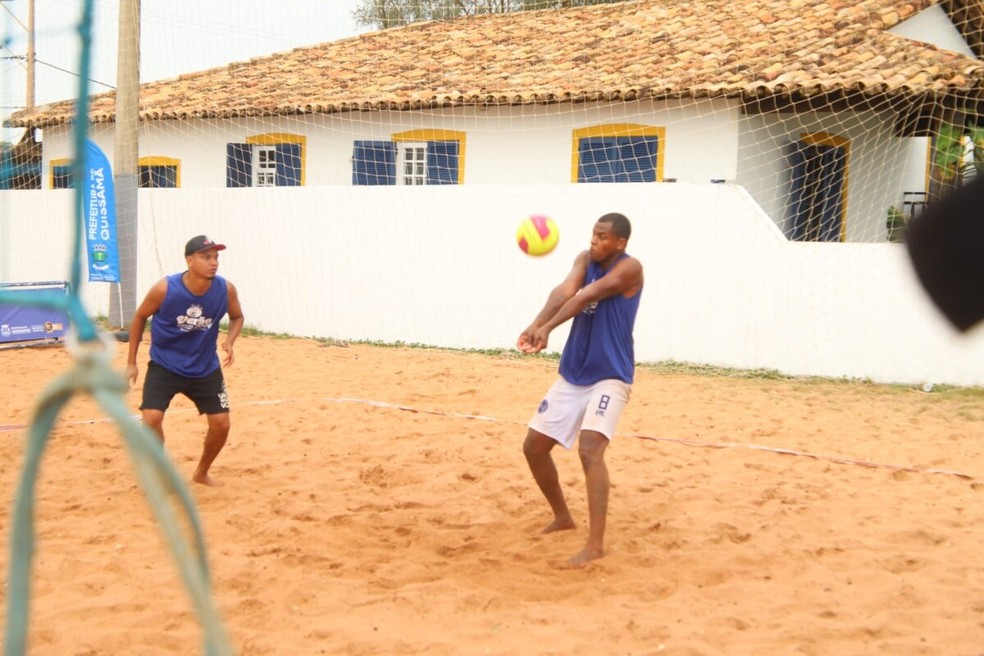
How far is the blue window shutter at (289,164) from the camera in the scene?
1623 centimetres

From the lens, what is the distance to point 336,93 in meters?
15.8

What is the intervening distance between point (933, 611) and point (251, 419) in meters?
5.42

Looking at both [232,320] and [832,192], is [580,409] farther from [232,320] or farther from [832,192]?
[832,192]

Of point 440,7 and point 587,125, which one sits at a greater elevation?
point 440,7

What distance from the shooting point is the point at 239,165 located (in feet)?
55.1

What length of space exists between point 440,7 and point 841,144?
10.2 metres

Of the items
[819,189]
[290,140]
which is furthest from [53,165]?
[819,189]

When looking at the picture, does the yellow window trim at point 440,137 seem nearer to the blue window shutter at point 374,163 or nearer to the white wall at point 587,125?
the white wall at point 587,125

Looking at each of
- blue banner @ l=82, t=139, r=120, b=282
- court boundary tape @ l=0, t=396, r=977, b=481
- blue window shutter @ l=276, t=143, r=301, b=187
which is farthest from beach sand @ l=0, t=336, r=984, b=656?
blue window shutter @ l=276, t=143, r=301, b=187

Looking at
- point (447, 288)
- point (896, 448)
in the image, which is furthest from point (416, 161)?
point (896, 448)

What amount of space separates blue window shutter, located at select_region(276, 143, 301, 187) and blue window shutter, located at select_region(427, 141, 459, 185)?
7.55ft

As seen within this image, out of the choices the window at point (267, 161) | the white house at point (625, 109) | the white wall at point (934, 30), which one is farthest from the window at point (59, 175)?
the white wall at point (934, 30)

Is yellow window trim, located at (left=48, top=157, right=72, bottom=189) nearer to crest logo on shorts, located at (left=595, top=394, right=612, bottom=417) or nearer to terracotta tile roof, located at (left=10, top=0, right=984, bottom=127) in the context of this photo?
terracotta tile roof, located at (left=10, top=0, right=984, bottom=127)

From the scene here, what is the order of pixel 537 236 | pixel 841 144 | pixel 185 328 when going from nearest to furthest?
pixel 185 328
pixel 537 236
pixel 841 144
